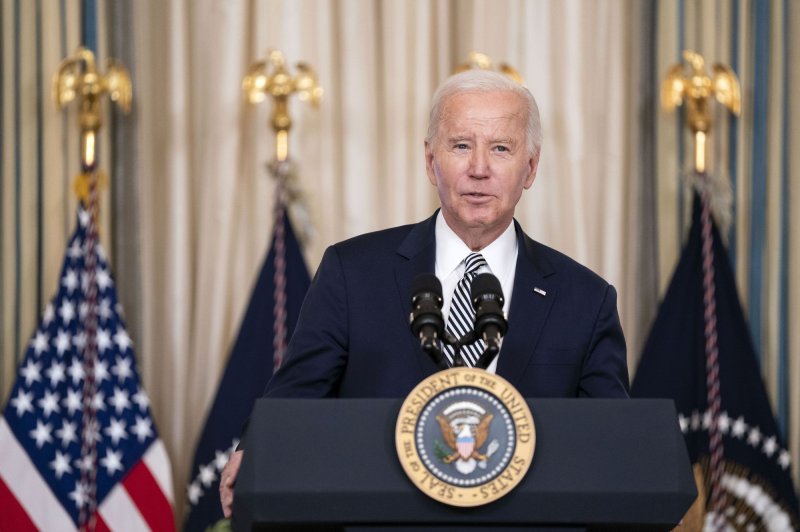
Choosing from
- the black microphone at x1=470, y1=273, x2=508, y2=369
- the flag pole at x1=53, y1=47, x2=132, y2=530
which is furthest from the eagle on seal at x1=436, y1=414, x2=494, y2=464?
the flag pole at x1=53, y1=47, x2=132, y2=530

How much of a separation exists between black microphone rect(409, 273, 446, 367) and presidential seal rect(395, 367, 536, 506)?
0.11 m

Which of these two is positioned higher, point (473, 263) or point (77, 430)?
point (473, 263)

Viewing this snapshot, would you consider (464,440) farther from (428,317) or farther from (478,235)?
(478,235)

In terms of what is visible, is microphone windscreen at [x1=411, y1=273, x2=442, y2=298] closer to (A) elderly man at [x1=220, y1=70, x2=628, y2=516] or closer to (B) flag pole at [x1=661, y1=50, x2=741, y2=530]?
(A) elderly man at [x1=220, y1=70, x2=628, y2=516]

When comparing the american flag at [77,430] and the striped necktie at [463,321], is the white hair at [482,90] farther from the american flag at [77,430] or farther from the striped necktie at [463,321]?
the american flag at [77,430]

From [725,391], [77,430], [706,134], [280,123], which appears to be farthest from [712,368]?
[77,430]

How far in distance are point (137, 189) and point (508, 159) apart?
3.64 metres

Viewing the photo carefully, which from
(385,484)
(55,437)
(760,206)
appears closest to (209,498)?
(55,437)

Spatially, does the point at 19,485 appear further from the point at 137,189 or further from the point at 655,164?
the point at 655,164

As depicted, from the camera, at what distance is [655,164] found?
20.7ft

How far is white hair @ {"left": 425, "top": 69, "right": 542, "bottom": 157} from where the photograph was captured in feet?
9.45

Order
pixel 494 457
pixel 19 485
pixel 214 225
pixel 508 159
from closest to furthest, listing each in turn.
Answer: pixel 494 457
pixel 508 159
pixel 19 485
pixel 214 225

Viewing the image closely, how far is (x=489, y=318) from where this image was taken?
2.31m

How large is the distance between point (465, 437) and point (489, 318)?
0.25 meters
